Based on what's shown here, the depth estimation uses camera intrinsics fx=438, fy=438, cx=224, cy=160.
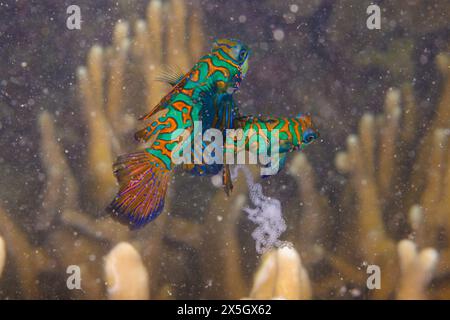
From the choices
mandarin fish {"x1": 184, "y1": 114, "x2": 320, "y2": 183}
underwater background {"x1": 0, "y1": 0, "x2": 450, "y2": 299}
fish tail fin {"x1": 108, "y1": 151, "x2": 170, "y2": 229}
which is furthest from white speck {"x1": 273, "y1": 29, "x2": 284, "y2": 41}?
fish tail fin {"x1": 108, "y1": 151, "x2": 170, "y2": 229}

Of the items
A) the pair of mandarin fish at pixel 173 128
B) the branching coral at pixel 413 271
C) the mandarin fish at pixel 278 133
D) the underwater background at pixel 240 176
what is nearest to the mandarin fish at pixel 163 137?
the pair of mandarin fish at pixel 173 128

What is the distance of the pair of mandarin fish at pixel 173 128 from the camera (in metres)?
2.78

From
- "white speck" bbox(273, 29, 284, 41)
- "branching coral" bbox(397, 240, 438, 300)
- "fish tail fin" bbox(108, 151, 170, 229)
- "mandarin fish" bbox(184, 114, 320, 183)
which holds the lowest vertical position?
"branching coral" bbox(397, 240, 438, 300)

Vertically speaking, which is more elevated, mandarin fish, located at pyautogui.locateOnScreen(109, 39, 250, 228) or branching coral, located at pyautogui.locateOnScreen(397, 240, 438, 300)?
mandarin fish, located at pyautogui.locateOnScreen(109, 39, 250, 228)

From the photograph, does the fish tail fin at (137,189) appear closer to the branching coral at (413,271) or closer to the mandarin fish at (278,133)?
the mandarin fish at (278,133)

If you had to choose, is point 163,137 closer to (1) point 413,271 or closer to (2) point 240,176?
(2) point 240,176

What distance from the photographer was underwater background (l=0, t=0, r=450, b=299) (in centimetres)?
412

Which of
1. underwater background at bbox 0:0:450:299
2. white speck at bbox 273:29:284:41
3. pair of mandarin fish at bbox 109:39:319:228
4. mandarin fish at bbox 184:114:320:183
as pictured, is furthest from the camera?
white speck at bbox 273:29:284:41

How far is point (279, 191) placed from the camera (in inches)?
181

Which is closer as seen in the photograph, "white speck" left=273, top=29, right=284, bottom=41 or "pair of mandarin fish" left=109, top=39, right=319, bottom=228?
"pair of mandarin fish" left=109, top=39, right=319, bottom=228

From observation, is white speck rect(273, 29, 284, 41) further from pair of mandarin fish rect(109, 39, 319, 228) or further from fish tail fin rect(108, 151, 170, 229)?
fish tail fin rect(108, 151, 170, 229)

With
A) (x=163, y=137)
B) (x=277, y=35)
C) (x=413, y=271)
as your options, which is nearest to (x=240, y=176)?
(x=163, y=137)

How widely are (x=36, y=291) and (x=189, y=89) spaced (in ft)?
8.28

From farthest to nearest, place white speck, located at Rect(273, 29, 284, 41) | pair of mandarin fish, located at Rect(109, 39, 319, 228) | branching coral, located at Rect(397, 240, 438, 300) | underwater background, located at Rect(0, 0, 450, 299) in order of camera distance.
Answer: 1. white speck, located at Rect(273, 29, 284, 41)
2. underwater background, located at Rect(0, 0, 450, 299)
3. branching coral, located at Rect(397, 240, 438, 300)
4. pair of mandarin fish, located at Rect(109, 39, 319, 228)
